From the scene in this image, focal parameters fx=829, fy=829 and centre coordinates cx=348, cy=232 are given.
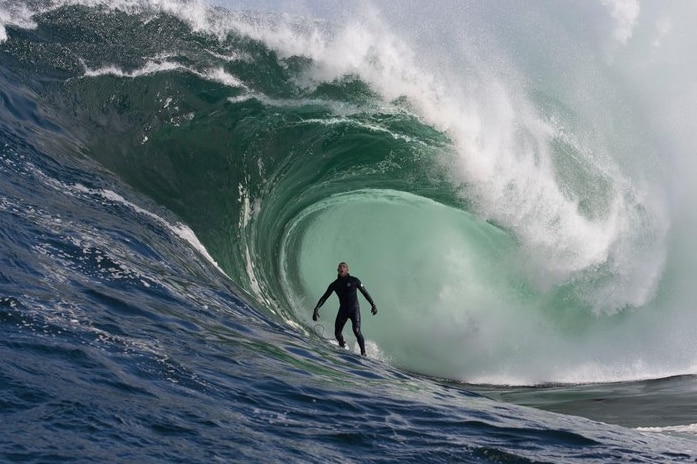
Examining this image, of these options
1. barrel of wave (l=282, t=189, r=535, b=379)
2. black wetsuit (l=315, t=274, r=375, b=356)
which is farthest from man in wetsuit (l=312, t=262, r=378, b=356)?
barrel of wave (l=282, t=189, r=535, b=379)

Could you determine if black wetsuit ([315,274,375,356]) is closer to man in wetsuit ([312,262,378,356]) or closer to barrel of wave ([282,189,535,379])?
man in wetsuit ([312,262,378,356])

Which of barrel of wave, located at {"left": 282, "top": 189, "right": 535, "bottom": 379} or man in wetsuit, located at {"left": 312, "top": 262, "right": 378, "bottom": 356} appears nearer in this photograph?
man in wetsuit, located at {"left": 312, "top": 262, "right": 378, "bottom": 356}

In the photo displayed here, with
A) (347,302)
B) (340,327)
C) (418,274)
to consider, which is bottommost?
(340,327)

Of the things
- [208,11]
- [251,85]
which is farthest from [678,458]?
[208,11]

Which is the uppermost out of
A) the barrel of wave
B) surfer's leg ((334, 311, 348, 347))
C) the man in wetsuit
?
the barrel of wave

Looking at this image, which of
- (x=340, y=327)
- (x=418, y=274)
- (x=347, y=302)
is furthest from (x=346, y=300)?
(x=418, y=274)

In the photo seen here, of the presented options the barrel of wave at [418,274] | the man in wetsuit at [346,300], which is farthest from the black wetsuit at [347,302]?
the barrel of wave at [418,274]

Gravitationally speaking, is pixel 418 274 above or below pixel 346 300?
above

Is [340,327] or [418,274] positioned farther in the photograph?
[418,274]

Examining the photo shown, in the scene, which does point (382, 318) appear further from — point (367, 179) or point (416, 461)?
point (416, 461)

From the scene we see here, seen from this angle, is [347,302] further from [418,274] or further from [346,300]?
[418,274]

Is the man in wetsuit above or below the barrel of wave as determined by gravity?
below

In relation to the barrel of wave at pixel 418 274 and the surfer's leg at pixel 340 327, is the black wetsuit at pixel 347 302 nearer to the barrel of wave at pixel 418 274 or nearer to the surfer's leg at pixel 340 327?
the surfer's leg at pixel 340 327

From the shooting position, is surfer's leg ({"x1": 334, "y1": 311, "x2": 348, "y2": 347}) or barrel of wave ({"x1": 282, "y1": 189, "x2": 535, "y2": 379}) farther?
barrel of wave ({"x1": 282, "y1": 189, "x2": 535, "y2": 379})
